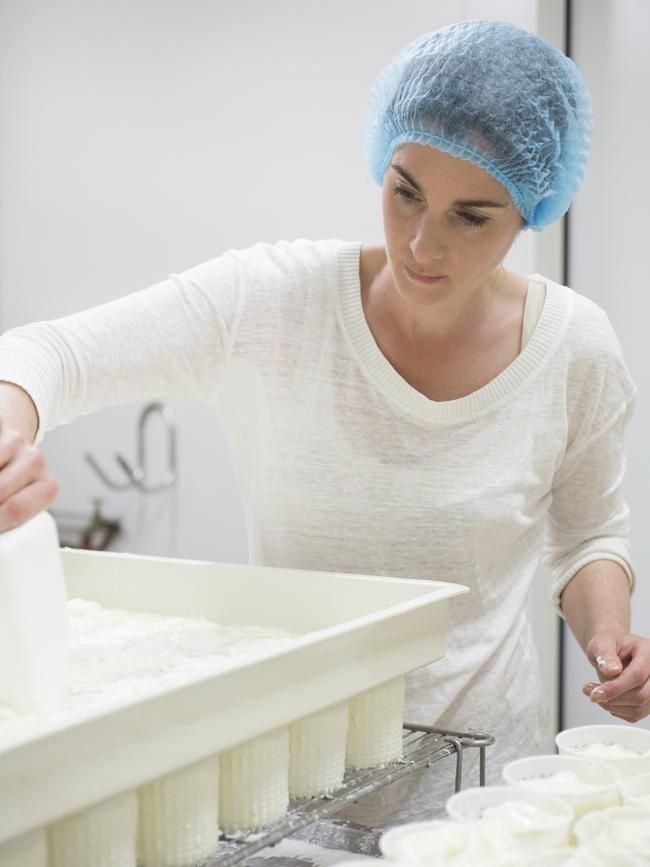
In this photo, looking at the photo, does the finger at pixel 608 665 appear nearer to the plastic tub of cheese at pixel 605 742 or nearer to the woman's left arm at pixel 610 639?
the woman's left arm at pixel 610 639

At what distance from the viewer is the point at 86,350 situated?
1.23m

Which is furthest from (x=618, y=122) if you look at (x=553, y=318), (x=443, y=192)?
(x=443, y=192)

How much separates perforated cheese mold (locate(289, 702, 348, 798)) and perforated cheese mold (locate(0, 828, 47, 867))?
26 cm

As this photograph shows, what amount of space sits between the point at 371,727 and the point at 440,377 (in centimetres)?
53

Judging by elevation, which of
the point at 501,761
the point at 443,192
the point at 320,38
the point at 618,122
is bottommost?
the point at 501,761

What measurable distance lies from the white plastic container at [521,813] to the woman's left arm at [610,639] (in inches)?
13.3

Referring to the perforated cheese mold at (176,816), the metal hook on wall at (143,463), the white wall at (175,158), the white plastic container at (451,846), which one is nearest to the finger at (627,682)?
the white plastic container at (451,846)

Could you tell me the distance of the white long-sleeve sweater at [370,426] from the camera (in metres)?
1.34

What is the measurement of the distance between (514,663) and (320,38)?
176 centimetres

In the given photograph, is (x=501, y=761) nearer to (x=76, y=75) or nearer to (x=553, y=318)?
(x=553, y=318)

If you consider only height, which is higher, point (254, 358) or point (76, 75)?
point (76, 75)

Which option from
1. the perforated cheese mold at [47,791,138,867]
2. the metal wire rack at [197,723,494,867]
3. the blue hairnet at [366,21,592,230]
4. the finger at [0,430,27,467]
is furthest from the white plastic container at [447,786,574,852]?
the blue hairnet at [366,21,592,230]

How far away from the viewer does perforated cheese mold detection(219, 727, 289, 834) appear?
33.8 inches

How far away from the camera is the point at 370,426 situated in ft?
4.46
